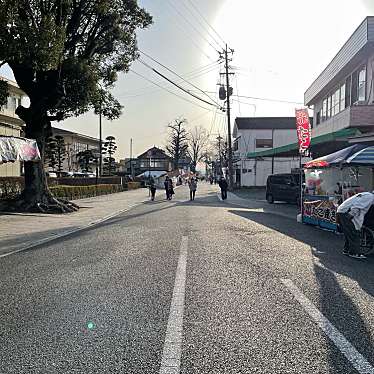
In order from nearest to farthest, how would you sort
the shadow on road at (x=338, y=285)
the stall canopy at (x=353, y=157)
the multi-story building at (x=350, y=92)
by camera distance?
the shadow on road at (x=338, y=285) → the stall canopy at (x=353, y=157) → the multi-story building at (x=350, y=92)

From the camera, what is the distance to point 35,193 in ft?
60.8

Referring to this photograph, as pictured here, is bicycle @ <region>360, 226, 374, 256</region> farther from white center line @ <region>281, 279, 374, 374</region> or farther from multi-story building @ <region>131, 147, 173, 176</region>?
multi-story building @ <region>131, 147, 173, 176</region>

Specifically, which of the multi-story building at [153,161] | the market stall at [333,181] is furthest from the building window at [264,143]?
the multi-story building at [153,161]

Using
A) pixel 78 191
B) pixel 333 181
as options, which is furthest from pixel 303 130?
pixel 78 191

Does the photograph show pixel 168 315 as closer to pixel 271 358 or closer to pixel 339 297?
pixel 271 358

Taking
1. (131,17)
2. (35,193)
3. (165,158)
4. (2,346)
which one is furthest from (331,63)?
(165,158)

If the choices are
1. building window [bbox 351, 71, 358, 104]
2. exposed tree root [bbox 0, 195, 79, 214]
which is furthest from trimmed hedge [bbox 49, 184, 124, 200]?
building window [bbox 351, 71, 358, 104]

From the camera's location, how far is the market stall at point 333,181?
39.5 ft

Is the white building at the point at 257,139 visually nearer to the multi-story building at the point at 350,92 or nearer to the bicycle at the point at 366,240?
the multi-story building at the point at 350,92

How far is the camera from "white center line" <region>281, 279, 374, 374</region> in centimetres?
350

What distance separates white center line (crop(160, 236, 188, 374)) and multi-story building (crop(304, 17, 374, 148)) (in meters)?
13.1

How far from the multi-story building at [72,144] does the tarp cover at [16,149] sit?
5542 cm

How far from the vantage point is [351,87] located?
2019cm

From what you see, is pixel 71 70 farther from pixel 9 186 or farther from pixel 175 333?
pixel 175 333
